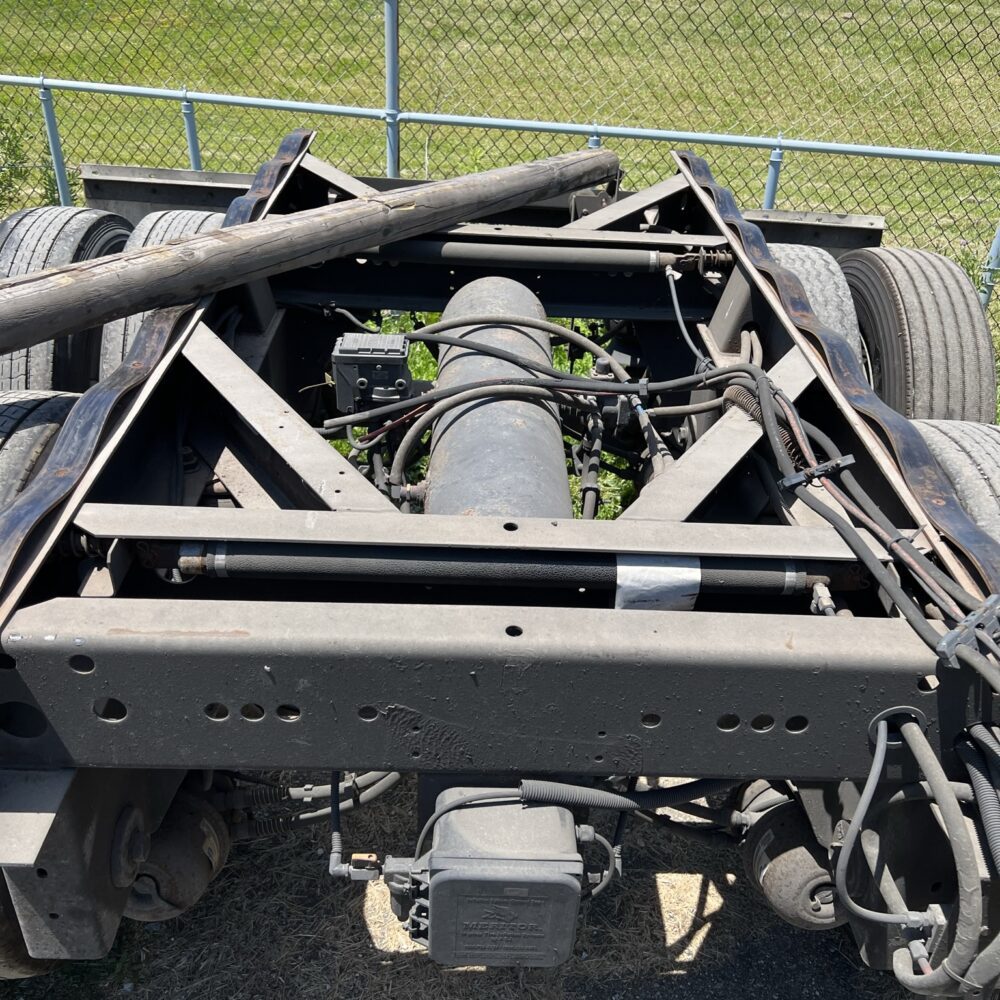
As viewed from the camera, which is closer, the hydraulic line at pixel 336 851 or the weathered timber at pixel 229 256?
the hydraulic line at pixel 336 851

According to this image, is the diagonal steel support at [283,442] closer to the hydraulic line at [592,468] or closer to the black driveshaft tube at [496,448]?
the black driveshaft tube at [496,448]

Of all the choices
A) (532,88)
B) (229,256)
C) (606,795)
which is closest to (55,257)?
(229,256)

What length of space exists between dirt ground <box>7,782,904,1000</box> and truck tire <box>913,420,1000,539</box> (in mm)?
1147

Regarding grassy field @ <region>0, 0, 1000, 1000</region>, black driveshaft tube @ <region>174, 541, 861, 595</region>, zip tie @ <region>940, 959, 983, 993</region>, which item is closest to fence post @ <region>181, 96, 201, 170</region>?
grassy field @ <region>0, 0, 1000, 1000</region>

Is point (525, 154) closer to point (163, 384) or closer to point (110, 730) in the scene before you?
point (163, 384)

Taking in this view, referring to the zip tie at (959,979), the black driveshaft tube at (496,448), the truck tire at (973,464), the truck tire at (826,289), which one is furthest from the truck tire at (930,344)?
the zip tie at (959,979)

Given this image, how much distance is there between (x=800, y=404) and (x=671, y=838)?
4.30 feet

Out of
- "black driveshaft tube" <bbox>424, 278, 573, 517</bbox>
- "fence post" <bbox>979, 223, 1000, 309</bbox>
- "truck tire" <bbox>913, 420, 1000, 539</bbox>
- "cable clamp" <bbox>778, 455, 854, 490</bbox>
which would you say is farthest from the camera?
"fence post" <bbox>979, 223, 1000, 309</bbox>

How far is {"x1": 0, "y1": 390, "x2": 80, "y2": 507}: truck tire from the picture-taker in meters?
2.31

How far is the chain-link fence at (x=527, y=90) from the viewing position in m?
9.17

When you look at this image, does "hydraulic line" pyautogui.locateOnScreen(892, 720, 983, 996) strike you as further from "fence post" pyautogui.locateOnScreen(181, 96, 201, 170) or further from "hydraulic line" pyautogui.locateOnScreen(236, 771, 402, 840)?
"fence post" pyautogui.locateOnScreen(181, 96, 201, 170)

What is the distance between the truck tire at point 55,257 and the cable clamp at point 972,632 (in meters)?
2.82

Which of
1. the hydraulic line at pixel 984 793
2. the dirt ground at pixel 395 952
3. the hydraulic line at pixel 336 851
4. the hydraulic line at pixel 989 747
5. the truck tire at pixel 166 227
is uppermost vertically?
the truck tire at pixel 166 227

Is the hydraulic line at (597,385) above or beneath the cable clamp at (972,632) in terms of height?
above
